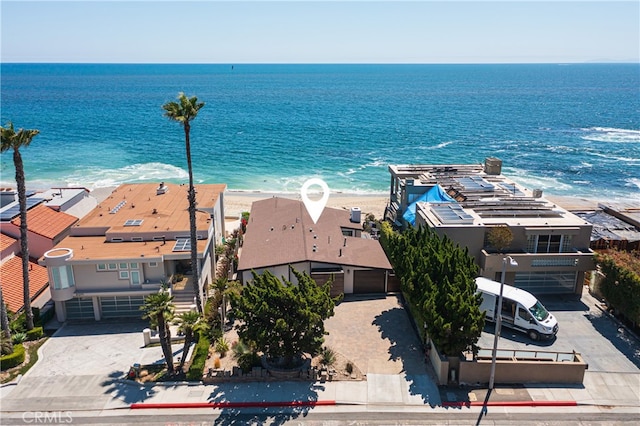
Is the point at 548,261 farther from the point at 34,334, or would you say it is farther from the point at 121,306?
the point at 34,334

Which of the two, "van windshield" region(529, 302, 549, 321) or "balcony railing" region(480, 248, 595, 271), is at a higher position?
"balcony railing" region(480, 248, 595, 271)

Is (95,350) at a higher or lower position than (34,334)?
lower

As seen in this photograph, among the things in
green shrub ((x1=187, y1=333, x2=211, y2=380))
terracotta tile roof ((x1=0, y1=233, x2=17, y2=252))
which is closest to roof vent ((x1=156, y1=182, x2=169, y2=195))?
terracotta tile roof ((x1=0, y1=233, x2=17, y2=252))

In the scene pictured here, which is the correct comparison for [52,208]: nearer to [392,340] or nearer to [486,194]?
[392,340]

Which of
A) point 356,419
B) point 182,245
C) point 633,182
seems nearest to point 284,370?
point 356,419

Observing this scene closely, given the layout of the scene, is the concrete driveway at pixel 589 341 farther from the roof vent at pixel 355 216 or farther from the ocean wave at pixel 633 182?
the ocean wave at pixel 633 182

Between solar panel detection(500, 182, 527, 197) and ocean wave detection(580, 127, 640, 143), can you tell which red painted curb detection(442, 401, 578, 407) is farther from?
ocean wave detection(580, 127, 640, 143)

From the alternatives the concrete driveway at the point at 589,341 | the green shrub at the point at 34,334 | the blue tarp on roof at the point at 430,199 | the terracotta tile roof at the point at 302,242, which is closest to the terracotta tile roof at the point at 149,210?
the terracotta tile roof at the point at 302,242
